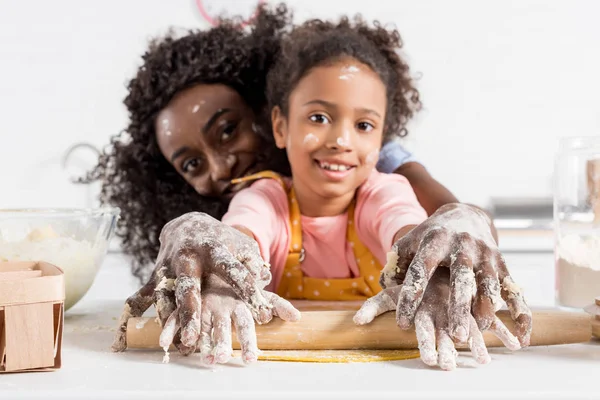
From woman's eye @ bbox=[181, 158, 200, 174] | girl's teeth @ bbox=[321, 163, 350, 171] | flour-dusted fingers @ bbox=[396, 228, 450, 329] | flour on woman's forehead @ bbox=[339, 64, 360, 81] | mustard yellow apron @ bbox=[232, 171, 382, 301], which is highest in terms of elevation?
flour on woman's forehead @ bbox=[339, 64, 360, 81]

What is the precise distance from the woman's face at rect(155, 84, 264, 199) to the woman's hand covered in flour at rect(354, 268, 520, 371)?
647 millimetres

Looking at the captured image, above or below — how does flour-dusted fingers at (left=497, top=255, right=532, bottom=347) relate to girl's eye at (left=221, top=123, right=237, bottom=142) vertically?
below

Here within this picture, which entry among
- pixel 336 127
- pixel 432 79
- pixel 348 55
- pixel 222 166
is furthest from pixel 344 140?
pixel 432 79

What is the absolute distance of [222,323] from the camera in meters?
0.61

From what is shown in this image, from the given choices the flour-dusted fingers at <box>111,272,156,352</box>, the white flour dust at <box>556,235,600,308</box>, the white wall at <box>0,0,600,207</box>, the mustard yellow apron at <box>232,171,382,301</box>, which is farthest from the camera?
the white wall at <box>0,0,600,207</box>

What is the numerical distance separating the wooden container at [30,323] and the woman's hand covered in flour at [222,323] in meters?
0.09

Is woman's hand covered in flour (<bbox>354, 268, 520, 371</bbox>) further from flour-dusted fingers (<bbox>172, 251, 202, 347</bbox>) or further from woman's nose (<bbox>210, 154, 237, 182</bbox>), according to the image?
woman's nose (<bbox>210, 154, 237, 182</bbox>)

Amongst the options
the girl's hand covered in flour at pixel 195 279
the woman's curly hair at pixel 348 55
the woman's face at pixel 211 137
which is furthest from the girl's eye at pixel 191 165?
the girl's hand covered in flour at pixel 195 279

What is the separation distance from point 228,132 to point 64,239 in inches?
18.7

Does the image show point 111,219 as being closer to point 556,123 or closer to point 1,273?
point 1,273

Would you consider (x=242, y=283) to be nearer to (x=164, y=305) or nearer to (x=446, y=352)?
(x=164, y=305)

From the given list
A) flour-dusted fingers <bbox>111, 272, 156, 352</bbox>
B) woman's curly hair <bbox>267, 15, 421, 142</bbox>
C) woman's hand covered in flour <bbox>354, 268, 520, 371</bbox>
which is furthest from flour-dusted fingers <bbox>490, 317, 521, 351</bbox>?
woman's curly hair <bbox>267, 15, 421, 142</bbox>

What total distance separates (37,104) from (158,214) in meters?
1.61

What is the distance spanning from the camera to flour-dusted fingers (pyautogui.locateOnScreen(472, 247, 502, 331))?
1.96ft
